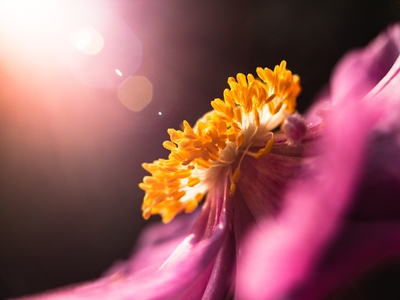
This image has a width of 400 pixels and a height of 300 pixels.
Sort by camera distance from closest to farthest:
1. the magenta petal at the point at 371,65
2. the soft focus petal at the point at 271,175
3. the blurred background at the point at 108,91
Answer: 1. the soft focus petal at the point at 271,175
2. the magenta petal at the point at 371,65
3. the blurred background at the point at 108,91

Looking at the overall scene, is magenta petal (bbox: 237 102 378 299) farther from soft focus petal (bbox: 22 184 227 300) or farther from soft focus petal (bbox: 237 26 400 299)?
soft focus petal (bbox: 22 184 227 300)

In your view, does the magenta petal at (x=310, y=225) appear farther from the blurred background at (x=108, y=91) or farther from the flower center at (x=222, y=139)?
the blurred background at (x=108, y=91)

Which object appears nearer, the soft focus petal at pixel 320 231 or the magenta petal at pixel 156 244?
the soft focus petal at pixel 320 231

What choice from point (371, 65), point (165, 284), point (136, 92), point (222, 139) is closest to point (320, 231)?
point (165, 284)

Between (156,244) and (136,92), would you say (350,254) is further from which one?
(136,92)

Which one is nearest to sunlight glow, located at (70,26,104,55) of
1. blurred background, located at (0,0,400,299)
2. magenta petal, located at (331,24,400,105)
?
blurred background, located at (0,0,400,299)

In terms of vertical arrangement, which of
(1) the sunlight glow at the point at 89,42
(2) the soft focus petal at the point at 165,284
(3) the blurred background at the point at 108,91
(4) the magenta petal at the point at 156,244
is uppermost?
(1) the sunlight glow at the point at 89,42

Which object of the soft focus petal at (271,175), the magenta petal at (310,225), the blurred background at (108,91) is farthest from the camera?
the blurred background at (108,91)

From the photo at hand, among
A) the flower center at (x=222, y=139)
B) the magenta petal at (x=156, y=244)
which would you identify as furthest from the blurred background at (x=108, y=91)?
the flower center at (x=222, y=139)
